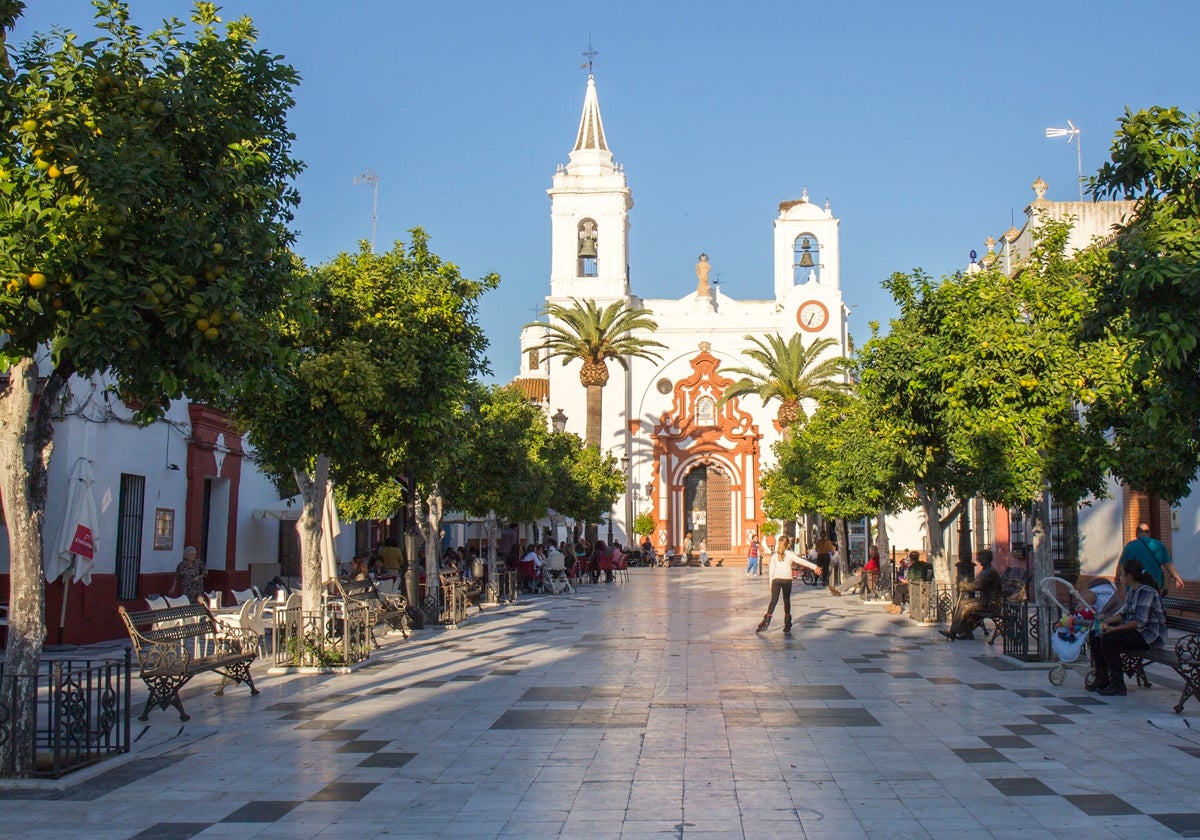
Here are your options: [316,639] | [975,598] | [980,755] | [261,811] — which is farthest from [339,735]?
[975,598]

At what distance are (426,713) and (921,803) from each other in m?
5.12

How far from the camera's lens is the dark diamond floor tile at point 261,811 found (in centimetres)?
704

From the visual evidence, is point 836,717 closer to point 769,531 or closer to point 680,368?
point 769,531

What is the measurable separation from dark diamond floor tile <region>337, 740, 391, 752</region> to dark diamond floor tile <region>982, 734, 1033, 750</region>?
15.4 ft

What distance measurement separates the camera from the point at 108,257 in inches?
300

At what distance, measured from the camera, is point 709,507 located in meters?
61.9

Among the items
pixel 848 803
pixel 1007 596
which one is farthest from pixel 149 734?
pixel 1007 596

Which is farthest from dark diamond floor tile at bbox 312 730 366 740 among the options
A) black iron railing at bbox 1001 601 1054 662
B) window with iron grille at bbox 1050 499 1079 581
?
window with iron grille at bbox 1050 499 1079 581

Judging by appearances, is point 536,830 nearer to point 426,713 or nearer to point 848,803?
point 848,803

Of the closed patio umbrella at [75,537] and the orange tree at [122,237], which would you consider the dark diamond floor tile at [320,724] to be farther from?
the closed patio umbrella at [75,537]

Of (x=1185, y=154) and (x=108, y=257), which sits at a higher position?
(x=1185, y=154)

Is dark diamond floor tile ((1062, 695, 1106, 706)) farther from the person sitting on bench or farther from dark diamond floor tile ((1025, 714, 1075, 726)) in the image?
the person sitting on bench

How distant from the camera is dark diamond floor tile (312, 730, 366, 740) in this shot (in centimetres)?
968

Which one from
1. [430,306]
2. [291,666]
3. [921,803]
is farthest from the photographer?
[430,306]
